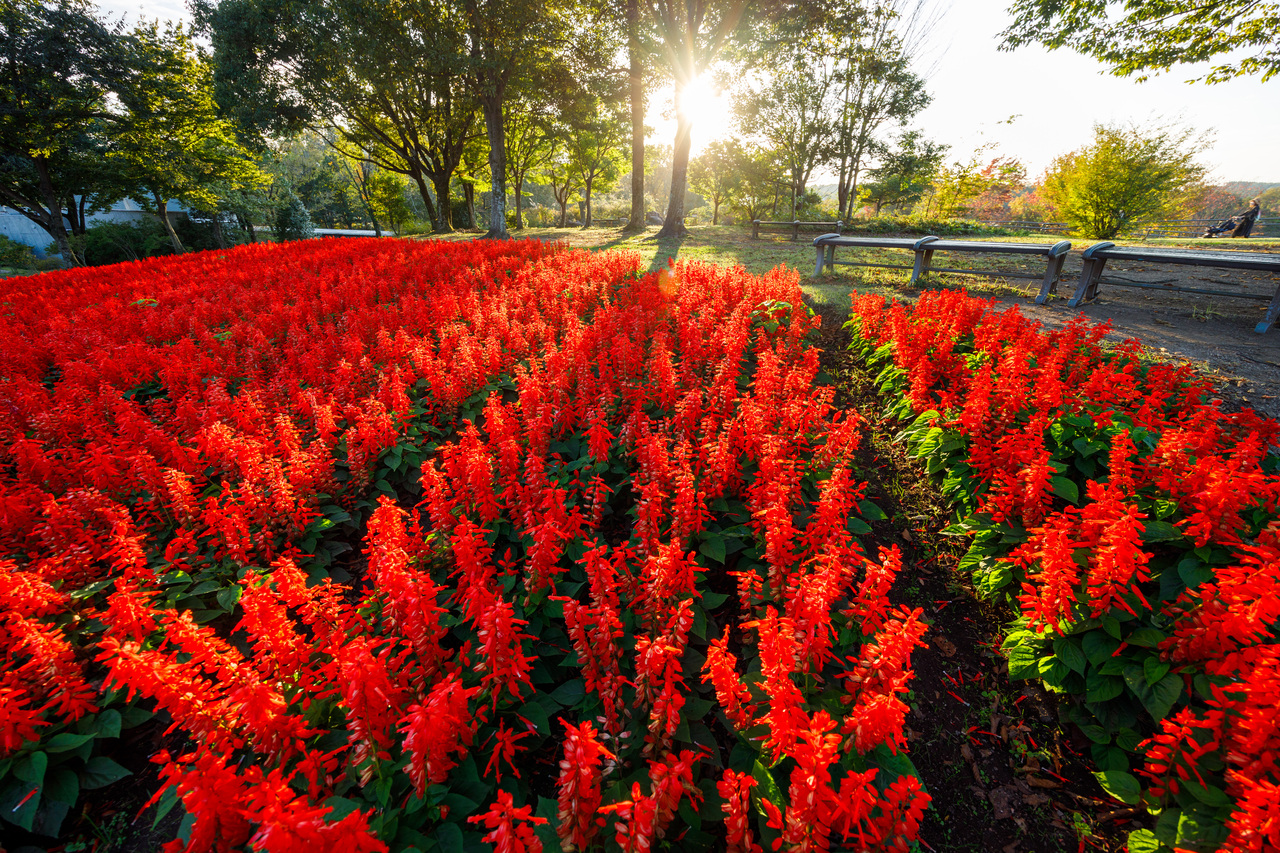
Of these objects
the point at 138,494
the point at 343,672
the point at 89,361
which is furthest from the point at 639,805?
the point at 89,361

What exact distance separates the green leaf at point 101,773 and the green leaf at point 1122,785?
5.08 meters

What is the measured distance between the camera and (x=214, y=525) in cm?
338

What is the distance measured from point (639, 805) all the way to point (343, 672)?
129 centimetres

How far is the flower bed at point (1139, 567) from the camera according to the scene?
200 centimetres

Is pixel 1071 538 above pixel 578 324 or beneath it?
beneath

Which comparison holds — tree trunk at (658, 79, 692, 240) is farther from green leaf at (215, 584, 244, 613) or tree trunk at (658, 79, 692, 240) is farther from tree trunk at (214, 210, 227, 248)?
tree trunk at (214, 210, 227, 248)

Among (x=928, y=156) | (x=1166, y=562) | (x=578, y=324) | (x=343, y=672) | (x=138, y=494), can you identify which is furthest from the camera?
(x=928, y=156)

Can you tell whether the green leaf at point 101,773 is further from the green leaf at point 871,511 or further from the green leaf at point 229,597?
the green leaf at point 871,511

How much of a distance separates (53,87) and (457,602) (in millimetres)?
32369

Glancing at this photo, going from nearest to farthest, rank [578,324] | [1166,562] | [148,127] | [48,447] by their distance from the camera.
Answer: [1166,562] < [48,447] < [578,324] < [148,127]

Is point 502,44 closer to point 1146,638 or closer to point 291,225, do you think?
point 291,225

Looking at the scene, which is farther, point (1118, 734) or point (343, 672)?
point (1118, 734)

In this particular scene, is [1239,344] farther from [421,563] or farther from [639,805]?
[421,563]

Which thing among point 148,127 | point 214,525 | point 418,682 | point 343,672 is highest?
point 148,127
